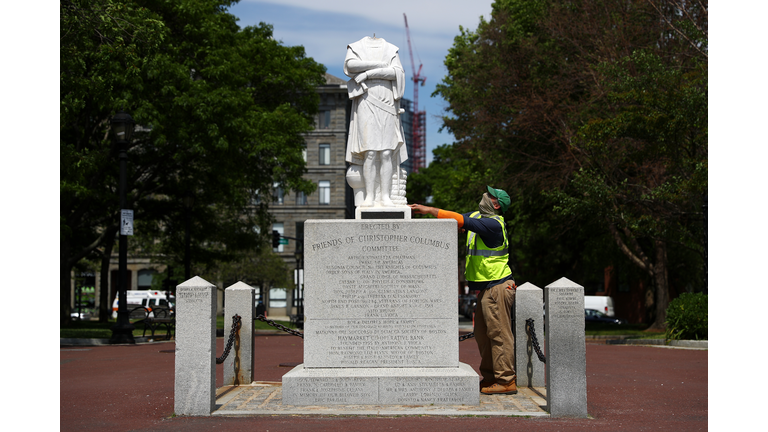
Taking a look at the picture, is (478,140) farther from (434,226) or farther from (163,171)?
(434,226)

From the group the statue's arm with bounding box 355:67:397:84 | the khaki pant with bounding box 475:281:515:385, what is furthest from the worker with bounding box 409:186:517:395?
the statue's arm with bounding box 355:67:397:84

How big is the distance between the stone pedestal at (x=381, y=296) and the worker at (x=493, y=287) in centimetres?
60

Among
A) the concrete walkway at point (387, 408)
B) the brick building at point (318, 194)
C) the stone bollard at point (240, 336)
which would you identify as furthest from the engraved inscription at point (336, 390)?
the brick building at point (318, 194)

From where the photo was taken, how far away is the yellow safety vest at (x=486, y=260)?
9.73 m

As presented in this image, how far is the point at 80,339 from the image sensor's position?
67.4 feet

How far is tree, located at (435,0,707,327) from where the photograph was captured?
2077cm

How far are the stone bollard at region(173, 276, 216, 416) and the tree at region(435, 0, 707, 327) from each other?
1417 cm

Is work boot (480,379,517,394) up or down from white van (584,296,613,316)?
up

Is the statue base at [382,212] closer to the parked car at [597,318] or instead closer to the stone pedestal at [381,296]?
the stone pedestal at [381,296]

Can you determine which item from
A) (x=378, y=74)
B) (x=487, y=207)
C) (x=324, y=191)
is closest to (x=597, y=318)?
(x=324, y=191)

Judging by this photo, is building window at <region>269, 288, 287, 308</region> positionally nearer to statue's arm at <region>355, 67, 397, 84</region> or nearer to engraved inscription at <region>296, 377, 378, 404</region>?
statue's arm at <region>355, 67, 397, 84</region>

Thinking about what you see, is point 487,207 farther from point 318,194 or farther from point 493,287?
point 318,194

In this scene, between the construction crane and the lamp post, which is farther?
the construction crane

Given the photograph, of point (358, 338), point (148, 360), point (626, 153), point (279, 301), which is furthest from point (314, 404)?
point (279, 301)
